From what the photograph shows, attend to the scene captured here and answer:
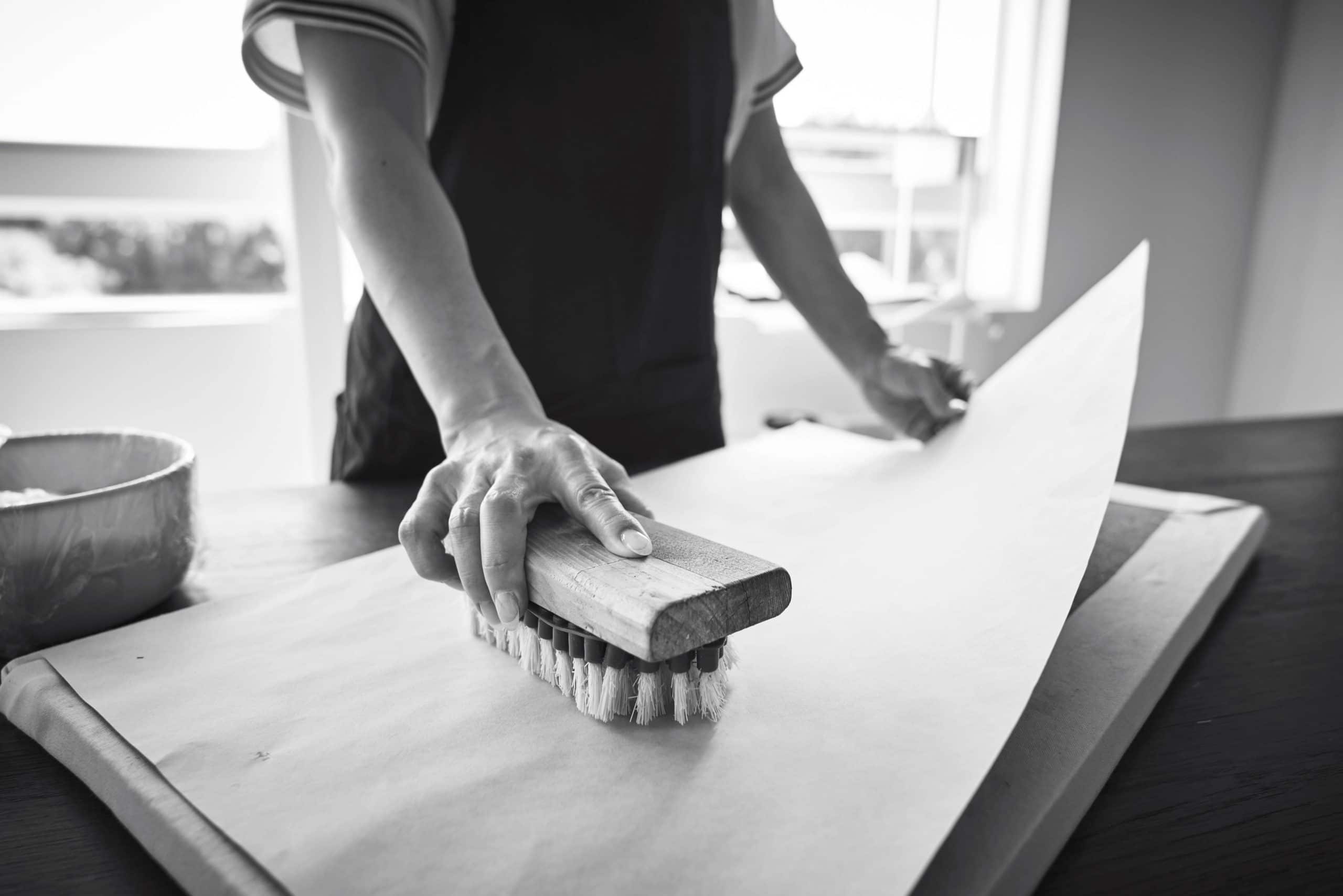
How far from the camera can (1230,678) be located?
1.52ft

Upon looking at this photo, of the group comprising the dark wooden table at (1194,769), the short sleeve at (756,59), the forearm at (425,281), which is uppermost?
the short sleeve at (756,59)

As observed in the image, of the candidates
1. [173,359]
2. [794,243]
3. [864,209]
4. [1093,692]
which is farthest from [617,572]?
[864,209]

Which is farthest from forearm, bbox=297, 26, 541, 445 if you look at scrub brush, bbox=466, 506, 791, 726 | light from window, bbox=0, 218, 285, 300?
light from window, bbox=0, 218, 285, 300

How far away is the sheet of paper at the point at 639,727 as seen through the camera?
0.97 ft

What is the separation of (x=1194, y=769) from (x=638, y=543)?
0.28 m

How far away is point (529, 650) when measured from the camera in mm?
419

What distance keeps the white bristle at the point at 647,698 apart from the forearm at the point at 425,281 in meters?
0.19

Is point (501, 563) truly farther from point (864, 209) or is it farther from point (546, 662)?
point (864, 209)

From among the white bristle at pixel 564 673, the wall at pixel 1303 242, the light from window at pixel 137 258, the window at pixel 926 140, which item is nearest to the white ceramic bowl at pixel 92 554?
the white bristle at pixel 564 673

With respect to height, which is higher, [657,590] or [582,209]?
[582,209]

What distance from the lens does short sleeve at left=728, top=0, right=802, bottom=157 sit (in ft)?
2.92

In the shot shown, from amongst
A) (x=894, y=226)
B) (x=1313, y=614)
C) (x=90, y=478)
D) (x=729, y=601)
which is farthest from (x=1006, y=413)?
(x=894, y=226)

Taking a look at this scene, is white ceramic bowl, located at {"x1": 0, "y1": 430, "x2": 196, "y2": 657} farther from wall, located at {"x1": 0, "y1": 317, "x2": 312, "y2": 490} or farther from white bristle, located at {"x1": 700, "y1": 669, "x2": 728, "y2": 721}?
wall, located at {"x1": 0, "y1": 317, "x2": 312, "y2": 490}

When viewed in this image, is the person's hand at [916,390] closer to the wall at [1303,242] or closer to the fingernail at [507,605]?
the fingernail at [507,605]
